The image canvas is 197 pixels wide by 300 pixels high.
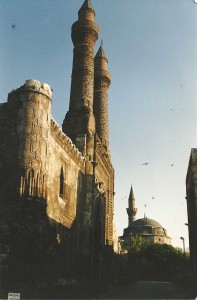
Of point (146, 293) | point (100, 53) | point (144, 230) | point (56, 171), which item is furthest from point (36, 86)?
point (144, 230)

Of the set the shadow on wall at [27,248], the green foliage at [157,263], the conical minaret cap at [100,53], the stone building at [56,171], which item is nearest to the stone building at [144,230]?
the green foliage at [157,263]

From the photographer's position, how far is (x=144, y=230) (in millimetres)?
60938

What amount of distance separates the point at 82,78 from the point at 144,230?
44.3m

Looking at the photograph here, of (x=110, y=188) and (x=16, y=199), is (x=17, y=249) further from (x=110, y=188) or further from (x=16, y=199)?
(x=110, y=188)

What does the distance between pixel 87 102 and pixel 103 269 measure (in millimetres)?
9740

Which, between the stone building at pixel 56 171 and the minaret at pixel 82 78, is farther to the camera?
the minaret at pixel 82 78

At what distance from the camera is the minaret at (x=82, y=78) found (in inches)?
771

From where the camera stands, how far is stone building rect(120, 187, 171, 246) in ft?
197

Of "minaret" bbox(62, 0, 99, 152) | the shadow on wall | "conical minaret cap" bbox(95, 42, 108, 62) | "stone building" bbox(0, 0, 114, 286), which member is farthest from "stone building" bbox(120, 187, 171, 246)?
the shadow on wall

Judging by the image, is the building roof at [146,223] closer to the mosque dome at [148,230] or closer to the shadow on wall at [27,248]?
the mosque dome at [148,230]

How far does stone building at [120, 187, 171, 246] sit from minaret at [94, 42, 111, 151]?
36.7 metres

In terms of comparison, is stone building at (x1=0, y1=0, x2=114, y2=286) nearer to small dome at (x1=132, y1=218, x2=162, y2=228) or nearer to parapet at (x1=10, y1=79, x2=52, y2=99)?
parapet at (x1=10, y1=79, x2=52, y2=99)

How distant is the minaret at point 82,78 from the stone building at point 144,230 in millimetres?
41753

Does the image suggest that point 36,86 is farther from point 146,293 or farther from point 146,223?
point 146,223
